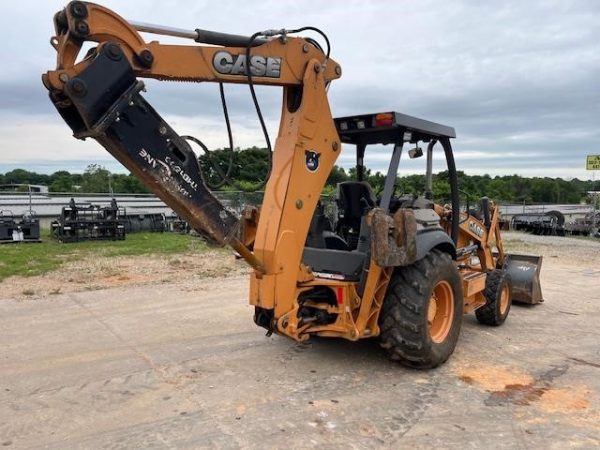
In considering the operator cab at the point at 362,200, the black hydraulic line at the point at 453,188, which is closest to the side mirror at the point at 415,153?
the operator cab at the point at 362,200

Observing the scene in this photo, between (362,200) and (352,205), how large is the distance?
14 cm

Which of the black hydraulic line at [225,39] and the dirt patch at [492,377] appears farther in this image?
the dirt patch at [492,377]

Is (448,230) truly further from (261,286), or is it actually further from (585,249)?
(585,249)

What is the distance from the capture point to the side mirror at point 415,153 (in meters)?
5.79

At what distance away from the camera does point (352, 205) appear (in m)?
5.79

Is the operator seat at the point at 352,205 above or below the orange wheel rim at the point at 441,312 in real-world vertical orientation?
above

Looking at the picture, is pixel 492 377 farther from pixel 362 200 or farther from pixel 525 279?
pixel 525 279

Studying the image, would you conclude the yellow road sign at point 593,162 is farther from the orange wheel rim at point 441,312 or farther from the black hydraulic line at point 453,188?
the orange wheel rim at point 441,312

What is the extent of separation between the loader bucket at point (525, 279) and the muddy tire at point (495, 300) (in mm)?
959

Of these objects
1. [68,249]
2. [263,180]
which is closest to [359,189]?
[263,180]

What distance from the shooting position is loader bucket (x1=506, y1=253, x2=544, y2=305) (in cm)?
809

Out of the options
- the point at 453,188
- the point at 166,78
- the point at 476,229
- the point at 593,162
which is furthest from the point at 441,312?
the point at 593,162

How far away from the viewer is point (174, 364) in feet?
17.3

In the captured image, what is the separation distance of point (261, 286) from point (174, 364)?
4.50 feet
